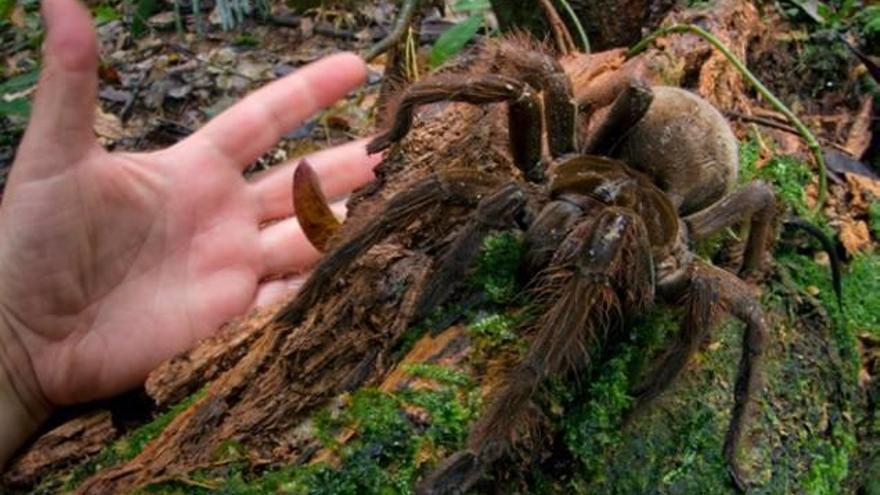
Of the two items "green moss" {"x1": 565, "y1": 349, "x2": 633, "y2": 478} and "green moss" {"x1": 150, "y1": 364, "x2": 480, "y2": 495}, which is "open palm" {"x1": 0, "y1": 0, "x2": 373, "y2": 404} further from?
"green moss" {"x1": 565, "y1": 349, "x2": 633, "y2": 478}

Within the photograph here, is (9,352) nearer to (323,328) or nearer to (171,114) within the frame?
(323,328)

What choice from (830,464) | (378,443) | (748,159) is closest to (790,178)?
(748,159)

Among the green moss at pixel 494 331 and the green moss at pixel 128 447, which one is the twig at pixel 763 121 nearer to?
the green moss at pixel 494 331

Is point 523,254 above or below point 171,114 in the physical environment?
above

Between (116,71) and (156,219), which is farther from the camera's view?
(116,71)

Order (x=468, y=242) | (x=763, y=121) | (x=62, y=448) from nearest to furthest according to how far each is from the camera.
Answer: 1. (x=468, y=242)
2. (x=62, y=448)
3. (x=763, y=121)

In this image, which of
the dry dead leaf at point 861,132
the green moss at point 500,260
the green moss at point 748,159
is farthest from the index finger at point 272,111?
the dry dead leaf at point 861,132

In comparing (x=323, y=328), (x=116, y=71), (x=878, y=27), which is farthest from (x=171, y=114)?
(x=878, y=27)

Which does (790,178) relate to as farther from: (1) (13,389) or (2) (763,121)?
(1) (13,389)

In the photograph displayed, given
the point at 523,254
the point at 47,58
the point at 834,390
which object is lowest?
the point at 834,390
